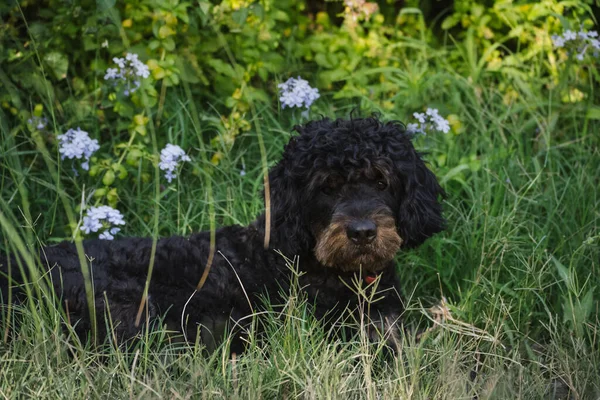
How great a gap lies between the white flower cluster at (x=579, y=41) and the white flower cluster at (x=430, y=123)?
0.87 m

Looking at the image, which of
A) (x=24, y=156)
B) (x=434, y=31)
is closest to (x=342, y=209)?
(x=24, y=156)

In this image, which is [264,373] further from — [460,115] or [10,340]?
[460,115]

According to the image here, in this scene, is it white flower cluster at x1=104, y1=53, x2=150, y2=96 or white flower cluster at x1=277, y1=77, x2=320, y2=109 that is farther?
white flower cluster at x1=277, y1=77, x2=320, y2=109

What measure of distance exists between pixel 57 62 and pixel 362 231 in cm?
221

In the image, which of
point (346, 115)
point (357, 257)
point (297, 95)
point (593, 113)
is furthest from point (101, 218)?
point (593, 113)

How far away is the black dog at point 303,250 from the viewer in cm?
342

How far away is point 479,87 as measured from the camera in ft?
17.6

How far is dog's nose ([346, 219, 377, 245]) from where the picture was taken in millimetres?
3344

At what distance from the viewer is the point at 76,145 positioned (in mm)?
4332

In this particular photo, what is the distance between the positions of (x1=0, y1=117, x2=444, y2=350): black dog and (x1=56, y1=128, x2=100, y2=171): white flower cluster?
763mm

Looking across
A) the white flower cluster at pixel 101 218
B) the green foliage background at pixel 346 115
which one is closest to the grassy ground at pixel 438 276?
the green foliage background at pixel 346 115

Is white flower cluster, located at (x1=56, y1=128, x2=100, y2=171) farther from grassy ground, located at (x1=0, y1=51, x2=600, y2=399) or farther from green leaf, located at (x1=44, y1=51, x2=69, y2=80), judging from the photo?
green leaf, located at (x1=44, y1=51, x2=69, y2=80)

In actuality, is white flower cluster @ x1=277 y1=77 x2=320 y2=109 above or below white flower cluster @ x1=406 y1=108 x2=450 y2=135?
above

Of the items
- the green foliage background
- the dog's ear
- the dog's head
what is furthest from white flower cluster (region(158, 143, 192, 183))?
the dog's ear
